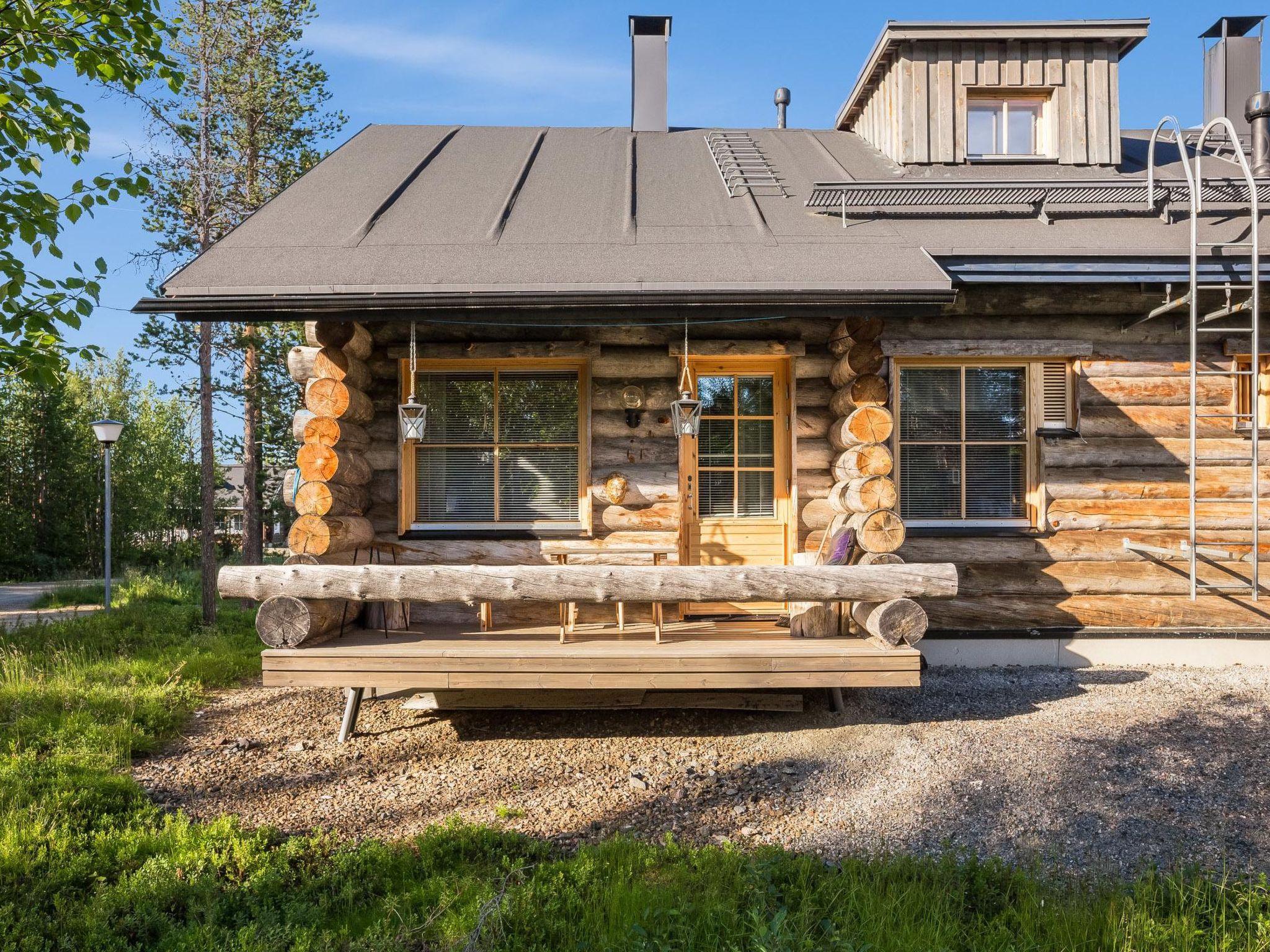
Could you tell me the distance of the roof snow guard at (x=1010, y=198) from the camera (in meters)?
6.51

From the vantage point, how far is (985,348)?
6.50m

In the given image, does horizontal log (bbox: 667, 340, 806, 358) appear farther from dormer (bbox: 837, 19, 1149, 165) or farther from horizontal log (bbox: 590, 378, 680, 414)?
dormer (bbox: 837, 19, 1149, 165)

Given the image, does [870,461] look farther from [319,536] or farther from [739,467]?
[319,536]

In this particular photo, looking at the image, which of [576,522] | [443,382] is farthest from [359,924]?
[443,382]

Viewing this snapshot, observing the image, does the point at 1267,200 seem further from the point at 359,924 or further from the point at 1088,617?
the point at 359,924

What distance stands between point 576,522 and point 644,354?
1.56m

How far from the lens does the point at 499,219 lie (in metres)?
6.36

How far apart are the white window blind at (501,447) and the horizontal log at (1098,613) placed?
3.40 meters

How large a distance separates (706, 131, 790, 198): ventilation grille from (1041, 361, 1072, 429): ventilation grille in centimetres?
281

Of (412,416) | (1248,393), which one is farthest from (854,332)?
(1248,393)

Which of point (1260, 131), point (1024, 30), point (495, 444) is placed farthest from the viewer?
point (1024, 30)

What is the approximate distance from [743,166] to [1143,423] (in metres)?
4.46

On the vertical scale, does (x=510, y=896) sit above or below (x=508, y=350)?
below

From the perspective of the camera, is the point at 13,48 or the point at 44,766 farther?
the point at 13,48
